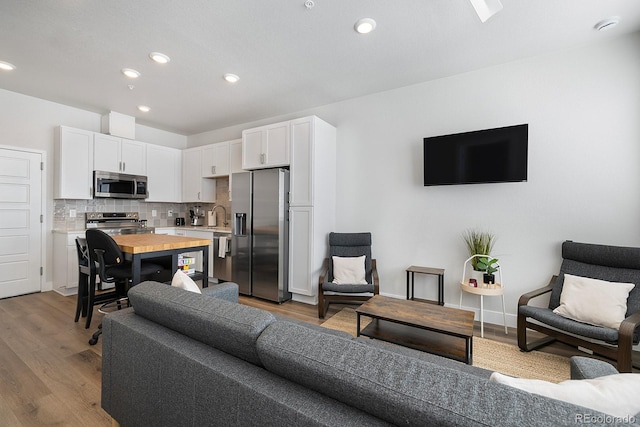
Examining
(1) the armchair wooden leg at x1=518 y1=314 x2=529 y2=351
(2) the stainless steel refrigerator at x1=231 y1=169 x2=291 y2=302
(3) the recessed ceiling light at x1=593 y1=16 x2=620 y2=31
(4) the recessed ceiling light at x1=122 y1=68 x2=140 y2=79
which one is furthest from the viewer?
(2) the stainless steel refrigerator at x1=231 y1=169 x2=291 y2=302

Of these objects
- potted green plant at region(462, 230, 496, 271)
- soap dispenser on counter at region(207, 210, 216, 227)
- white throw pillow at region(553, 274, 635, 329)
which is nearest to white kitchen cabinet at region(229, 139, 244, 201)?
soap dispenser on counter at region(207, 210, 216, 227)

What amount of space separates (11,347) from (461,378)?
3594mm

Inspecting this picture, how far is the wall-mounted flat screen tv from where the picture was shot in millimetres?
2752

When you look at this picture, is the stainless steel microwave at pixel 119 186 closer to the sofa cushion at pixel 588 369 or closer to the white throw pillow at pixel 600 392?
the white throw pillow at pixel 600 392

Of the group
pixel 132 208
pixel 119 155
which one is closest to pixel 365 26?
pixel 119 155

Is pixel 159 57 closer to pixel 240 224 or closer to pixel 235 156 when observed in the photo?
pixel 235 156

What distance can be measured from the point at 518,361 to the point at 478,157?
77.2 inches

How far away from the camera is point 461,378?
0.70m

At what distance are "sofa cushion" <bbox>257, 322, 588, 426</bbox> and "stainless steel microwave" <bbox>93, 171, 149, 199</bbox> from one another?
463 cm

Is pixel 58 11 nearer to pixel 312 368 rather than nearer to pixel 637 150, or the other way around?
pixel 312 368

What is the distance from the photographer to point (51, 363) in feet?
7.18

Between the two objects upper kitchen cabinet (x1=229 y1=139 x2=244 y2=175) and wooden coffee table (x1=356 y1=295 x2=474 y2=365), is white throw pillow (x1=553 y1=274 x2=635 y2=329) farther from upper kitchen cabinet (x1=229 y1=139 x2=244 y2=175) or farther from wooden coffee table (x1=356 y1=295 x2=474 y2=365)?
upper kitchen cabinet (x1=229 y1=139 x2=244 y2=175)

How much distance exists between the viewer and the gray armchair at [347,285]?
3121mm

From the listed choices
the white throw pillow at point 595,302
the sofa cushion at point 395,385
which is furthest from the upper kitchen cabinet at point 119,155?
the white throw pillow at point 595,302
